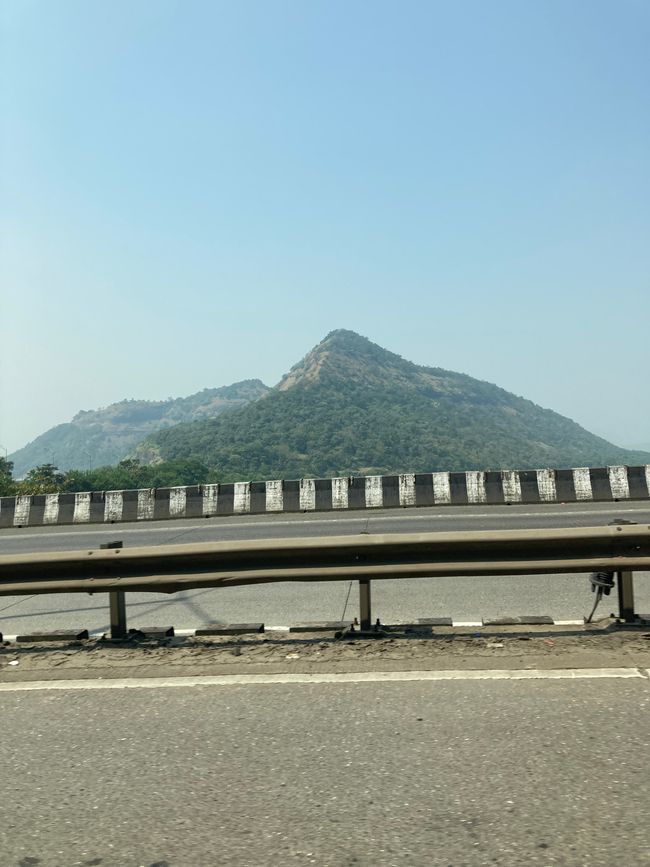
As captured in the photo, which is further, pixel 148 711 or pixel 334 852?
pixel 148 711

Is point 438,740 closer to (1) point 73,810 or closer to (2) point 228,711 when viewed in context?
(2) point 228,711

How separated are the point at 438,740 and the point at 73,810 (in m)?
1.72

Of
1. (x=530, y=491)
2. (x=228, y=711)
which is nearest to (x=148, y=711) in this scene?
(x=228, y=711)

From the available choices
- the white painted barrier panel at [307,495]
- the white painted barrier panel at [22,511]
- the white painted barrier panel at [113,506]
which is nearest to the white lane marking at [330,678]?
the white painted barrier panel at [307,495]

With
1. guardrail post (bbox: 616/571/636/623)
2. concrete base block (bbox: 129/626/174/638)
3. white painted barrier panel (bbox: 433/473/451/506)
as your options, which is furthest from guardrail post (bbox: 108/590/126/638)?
white painted barrier panel (bbox: 433/473/451/506)

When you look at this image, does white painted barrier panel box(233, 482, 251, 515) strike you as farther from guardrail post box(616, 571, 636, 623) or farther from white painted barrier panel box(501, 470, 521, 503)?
guardrail post box(616, 571, 636, 623)

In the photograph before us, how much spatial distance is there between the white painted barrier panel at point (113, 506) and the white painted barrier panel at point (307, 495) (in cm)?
463

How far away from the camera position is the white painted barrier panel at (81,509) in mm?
19656

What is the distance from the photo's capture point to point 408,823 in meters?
3.01

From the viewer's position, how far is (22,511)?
66.0ft

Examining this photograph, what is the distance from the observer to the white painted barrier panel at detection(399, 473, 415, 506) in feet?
62.6

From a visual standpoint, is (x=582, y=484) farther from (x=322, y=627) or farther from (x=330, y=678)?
(x=330, y=678)

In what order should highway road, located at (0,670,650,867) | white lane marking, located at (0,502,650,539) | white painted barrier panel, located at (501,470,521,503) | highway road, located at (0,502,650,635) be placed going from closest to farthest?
highway road, located at (0,670,650,867) → highway road, located at (0,502,650,635) → white lane marking, located at (0,502,650,539) → white painted barrier panel, located at (501,470,521,503)

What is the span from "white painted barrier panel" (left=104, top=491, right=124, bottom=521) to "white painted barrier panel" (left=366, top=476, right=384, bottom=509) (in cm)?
630
